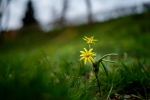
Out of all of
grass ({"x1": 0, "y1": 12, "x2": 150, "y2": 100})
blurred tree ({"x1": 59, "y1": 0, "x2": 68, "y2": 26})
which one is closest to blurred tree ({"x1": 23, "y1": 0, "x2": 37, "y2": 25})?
blurred tree ({"x1": 59, "y1": 0, "x2": 68, "y2": 26})

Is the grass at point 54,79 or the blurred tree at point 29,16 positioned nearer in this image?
the grass at point 54,79

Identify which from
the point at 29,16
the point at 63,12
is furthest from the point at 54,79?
the point at 29,16

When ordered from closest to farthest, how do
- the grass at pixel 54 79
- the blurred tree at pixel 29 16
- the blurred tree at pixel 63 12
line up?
the grass at pixel 54 79 → the blurred tree at pixel 63 12 → the blurred tree at pixel 29 16

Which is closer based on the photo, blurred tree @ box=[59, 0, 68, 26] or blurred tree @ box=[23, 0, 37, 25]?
blurred tree @ box=[59, 0, 68, 26]

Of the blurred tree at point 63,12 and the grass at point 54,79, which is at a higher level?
the blurred tree at point 63,12

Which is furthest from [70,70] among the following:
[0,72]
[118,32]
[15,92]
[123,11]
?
[123,11]

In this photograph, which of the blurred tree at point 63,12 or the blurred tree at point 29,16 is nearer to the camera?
the blurred tree at point 63,12

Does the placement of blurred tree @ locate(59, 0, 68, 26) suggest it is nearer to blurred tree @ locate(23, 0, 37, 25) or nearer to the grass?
blurred tree @ locate(23, 0, 37, 25)

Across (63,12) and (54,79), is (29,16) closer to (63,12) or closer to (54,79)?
(63,12)

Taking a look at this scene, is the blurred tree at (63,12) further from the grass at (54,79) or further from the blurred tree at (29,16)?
the grass at (54,79)

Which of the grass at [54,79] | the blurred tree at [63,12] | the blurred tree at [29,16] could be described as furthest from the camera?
the blurred tree at [29,16]

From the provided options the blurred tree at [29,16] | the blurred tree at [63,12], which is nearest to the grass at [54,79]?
the blurred tree at [63,12]

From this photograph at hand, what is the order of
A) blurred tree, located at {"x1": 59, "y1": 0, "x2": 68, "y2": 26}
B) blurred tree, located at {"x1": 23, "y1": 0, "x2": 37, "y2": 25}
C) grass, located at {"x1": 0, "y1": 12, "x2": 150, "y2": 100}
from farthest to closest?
blurred tree, located at {"x1": 23, "y1": 0, "x2": 37, "y2": 25} → blurred tree, located at {"x1": 59, "y1": 0, "x2": 68, "y2": 26} → grass, located at {"x1": 0, "y1": 12, "x2": 150, "y2": 100}
